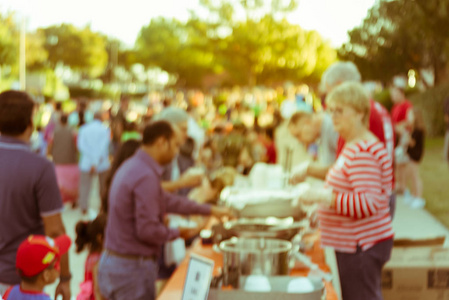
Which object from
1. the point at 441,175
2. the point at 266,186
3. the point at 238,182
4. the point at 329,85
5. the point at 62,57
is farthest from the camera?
the point at 62,57

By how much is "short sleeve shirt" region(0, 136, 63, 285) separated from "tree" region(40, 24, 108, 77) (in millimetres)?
83145

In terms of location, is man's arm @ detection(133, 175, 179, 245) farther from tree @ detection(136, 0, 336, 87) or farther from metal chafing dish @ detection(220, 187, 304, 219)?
tree @ detection(136, 0, 336, 87)

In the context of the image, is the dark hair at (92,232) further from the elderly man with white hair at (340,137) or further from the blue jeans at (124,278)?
the elderly man with white hair at (340,137)

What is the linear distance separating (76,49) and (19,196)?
83.8 meters

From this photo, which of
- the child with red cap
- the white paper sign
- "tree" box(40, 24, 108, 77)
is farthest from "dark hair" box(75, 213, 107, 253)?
"tree" box(40, 24, 108, 77)

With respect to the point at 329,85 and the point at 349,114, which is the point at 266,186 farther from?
the point at 349,114

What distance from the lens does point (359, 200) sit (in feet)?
10.3

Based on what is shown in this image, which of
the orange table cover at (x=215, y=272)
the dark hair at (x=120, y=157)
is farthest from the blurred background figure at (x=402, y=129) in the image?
the dark hair at (x=120, y=157)

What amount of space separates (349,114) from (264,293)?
4.04 ft

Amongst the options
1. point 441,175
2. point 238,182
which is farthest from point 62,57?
point 238,182

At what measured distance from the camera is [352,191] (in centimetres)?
327

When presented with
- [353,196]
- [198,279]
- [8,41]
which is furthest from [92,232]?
[8,41]

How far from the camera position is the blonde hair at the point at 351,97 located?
3.26 m

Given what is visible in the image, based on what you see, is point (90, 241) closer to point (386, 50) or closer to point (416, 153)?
point (416, 153)
